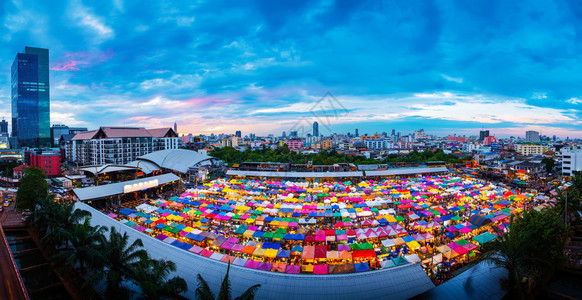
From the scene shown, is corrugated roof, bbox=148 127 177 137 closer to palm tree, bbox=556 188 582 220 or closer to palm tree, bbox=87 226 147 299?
palm tree, bbox=87 226 147 299

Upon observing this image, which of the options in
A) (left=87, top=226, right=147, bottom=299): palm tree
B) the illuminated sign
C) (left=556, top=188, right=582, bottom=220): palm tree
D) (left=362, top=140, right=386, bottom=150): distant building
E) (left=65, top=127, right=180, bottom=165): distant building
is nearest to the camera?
(left=87, top=226, right=147, bottom=299): palm tree

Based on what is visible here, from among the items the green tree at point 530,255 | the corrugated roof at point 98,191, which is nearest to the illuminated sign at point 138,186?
the corrugated roof at point 98,191

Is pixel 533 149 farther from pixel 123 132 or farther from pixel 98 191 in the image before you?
pixel 123 132

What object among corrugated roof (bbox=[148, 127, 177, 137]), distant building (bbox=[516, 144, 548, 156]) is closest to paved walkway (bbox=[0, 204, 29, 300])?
corrugated roof (bbox=[148, 127, 177, 137])

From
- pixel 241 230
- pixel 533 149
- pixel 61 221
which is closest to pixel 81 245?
pixel 61 221

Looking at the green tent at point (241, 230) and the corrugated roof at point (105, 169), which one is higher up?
the corrugated roof at point (105, 169)

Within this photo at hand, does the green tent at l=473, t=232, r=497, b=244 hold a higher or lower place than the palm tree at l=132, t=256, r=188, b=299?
lower

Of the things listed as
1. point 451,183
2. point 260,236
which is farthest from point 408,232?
point 451,183

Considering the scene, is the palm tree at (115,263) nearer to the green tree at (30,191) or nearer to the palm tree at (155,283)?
the palm tree at (155,283)
